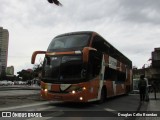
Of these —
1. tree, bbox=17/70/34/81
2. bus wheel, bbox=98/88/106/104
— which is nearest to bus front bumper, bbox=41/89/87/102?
bus wheel, bbox=98/88/106/104

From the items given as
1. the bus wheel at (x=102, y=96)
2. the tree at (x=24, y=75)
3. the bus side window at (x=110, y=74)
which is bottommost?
the bus wheel at (x=102, y=96)

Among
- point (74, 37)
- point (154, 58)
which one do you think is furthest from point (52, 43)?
point (154, 58)

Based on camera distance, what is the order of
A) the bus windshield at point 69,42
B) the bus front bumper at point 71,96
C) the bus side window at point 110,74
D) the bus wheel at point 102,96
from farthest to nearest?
the bus side window at point 110,74
the bus wheel at point 102,96
the bus windshield at point 69,42
the bus front bumper at point 71,96

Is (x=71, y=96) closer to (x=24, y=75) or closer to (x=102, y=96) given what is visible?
(x=102, y=96)

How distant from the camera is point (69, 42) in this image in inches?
651

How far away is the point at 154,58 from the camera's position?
208ft

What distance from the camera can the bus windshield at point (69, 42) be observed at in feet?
53.3

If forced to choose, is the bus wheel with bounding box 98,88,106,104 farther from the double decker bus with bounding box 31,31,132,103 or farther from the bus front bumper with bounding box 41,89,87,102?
the bus front bumper with bounding box 41,89,87,102

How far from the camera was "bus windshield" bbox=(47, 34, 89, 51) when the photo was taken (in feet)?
53.3

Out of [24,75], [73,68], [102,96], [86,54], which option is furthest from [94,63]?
[24,75]

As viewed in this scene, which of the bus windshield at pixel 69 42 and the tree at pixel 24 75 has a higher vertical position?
the tree at pixel 24 75

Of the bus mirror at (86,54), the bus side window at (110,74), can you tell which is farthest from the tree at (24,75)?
the bus mirror at (86,54)

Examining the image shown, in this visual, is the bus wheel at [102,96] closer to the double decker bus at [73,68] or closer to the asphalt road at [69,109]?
the asphalt road at [69,109]

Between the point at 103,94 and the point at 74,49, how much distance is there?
14.2 ft
